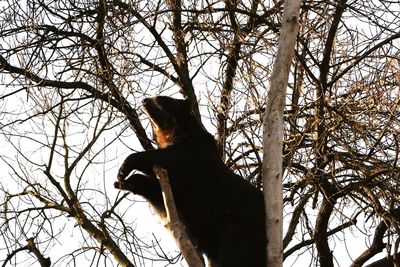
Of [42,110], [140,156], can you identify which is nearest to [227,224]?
[140,156]

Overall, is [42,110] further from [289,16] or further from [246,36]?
[289,16]

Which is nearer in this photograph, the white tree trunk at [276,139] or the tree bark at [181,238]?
the tree bark at [181,238]

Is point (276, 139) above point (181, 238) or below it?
above

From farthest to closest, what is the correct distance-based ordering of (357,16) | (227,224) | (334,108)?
1. (357,16)
2. (334,108)
3. (227,224)

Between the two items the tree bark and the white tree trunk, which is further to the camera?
the white tree trunk

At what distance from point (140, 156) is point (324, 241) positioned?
276 centimetres

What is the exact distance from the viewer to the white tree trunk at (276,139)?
707 cm

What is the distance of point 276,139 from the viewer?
7195 mm

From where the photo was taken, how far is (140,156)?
8.42m

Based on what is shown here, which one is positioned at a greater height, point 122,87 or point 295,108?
point 122,87

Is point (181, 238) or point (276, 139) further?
point (276, 139)

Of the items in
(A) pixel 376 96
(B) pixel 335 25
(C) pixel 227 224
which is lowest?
(C) pixel 227 224

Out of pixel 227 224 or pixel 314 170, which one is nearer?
pixel 227 224

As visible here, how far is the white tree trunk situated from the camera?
23.2 ft
